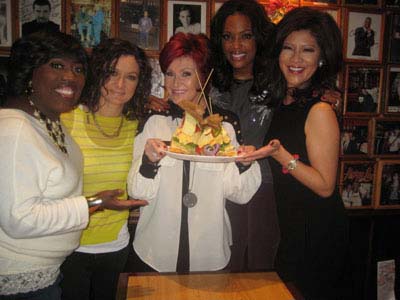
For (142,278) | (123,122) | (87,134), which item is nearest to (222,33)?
(123,122)

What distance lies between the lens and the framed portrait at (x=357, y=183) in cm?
377

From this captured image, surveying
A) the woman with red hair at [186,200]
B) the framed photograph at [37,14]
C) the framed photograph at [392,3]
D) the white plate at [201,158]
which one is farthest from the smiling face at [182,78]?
the framed photograph at [392,3]

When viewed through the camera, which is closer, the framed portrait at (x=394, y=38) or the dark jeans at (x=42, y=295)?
the dark jeans at (x=42, y=295)

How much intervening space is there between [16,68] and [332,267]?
1.95 m

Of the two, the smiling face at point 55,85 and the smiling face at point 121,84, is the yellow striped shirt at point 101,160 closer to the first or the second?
the smiling face at point 121,84

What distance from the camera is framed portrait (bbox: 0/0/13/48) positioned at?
126 inches

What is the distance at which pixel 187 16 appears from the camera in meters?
3.38

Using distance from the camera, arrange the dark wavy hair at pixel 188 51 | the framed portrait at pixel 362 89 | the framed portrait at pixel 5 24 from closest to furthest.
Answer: the dark wavy hair at pixel 188 51
the framed portrait at pixel 5 24
the framed portrait at pixel 362 89

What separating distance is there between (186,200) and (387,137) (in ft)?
8.68

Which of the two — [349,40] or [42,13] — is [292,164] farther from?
[42,13]

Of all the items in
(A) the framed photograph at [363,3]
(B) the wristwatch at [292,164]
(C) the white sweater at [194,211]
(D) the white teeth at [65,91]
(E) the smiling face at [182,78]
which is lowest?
(C) the white sweater at [194,211]

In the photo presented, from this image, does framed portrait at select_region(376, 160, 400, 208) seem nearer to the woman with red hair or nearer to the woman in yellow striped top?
the woman with red hair

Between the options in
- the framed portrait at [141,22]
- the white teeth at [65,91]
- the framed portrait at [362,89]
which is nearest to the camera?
the white teeth at [65,91]

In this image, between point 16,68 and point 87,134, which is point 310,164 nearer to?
point 87,134
